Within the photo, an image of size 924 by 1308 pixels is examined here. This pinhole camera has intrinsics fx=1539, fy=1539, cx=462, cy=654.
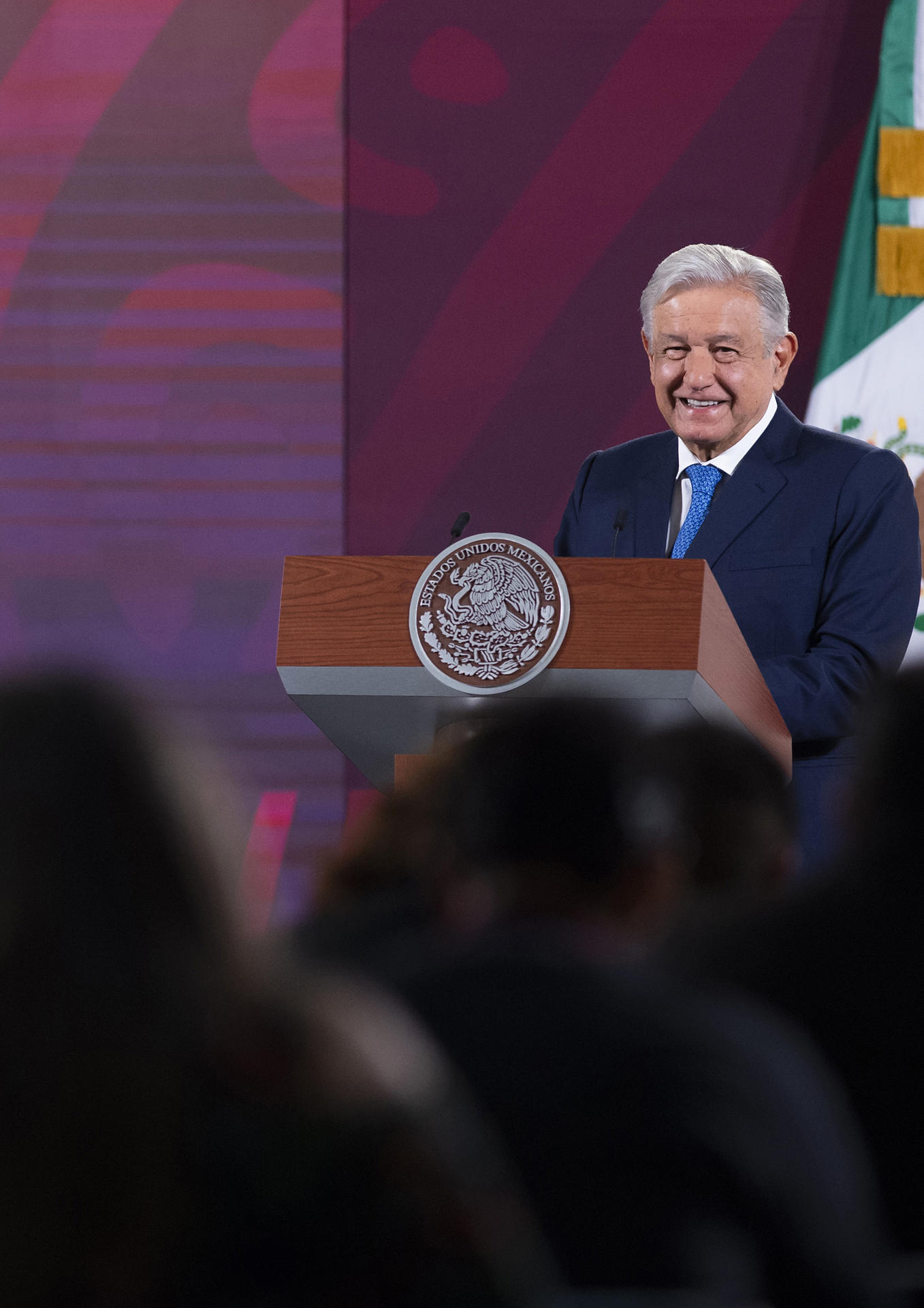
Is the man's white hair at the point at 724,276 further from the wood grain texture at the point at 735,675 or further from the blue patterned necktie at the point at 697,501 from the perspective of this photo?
the wood grain texture at the point at 735,675

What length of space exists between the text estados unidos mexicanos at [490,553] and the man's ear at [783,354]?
1118 mm

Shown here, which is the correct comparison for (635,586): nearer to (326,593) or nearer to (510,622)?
(510,622)

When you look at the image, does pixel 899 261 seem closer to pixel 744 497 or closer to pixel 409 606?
pixel 744 497

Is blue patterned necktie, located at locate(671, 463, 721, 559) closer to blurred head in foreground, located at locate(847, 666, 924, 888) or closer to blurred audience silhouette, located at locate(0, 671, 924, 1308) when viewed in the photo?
blurred audience silhouette, located at locate(0, 671, 924, 1308)

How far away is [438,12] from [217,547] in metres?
1.75

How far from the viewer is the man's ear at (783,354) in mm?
2656

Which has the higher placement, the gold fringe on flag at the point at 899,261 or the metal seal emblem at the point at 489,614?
the gold fringe on flag at the point at 899,261

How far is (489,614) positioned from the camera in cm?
168

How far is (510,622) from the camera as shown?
1.67 metres

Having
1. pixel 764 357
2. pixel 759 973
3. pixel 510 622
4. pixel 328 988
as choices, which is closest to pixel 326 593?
pixel 510 622

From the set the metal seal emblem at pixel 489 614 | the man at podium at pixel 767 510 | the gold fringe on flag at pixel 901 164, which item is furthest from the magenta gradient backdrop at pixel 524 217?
the metal seal emblem at pixel 489 614

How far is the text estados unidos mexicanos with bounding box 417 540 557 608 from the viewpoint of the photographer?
5.53ft

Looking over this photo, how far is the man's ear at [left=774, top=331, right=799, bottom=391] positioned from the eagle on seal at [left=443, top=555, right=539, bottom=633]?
3.73 ft

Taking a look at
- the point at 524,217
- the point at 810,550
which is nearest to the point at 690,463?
the point at 810,550
